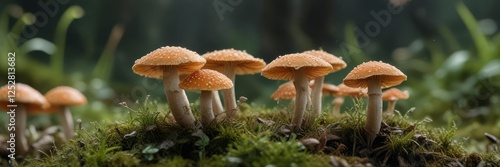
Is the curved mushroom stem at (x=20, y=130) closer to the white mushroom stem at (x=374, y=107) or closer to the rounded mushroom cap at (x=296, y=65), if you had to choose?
the rounded mushroom cap at (x=296, y=65)

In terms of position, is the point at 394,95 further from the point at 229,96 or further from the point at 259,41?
the point at 259,41

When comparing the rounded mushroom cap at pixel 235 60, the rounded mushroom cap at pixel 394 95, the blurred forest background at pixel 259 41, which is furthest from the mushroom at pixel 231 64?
the blurred forest background at pixel 259 41

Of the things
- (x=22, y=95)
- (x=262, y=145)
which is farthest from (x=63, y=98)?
(x=262, y=145)

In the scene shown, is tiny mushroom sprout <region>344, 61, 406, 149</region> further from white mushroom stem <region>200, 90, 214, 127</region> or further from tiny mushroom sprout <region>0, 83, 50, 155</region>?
tiny mushroom sprout <region>0, 83, 50, 155</region>

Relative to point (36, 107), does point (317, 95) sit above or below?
above

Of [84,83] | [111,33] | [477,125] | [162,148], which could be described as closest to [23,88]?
[162,148]

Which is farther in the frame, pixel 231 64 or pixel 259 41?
pixel 259 41
